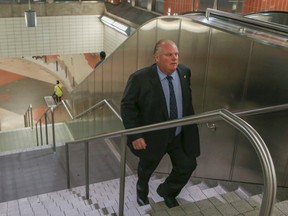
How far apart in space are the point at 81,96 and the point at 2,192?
340 centimetres

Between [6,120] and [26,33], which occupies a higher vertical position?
[26,33]

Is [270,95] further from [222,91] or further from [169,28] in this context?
[169,28]

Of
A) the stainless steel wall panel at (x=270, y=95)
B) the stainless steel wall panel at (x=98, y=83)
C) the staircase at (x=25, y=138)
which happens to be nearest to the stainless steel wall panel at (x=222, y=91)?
the stainless steel wall panel at (x=270, y=95)

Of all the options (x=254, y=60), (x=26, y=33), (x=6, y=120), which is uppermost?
(x=254, y=60)

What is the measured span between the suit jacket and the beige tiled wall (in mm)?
7404

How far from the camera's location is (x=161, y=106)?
8.43ft

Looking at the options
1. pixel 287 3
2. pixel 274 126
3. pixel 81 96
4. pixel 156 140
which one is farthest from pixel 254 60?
pixel 81 96

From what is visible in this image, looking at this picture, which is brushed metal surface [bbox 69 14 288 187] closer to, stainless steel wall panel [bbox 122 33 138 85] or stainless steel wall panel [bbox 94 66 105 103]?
stainless steel wall panel [bbox 122 33 138 85]

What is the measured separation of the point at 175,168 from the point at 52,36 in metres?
7.65

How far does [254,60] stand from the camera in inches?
104

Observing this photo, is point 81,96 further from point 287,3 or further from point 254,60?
point 254,60

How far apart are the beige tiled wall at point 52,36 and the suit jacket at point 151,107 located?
7.40 meters

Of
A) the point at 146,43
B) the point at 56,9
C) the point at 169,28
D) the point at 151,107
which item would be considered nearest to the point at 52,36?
the point at 56,9

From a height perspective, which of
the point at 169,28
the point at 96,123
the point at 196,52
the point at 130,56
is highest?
the point at 169,28
